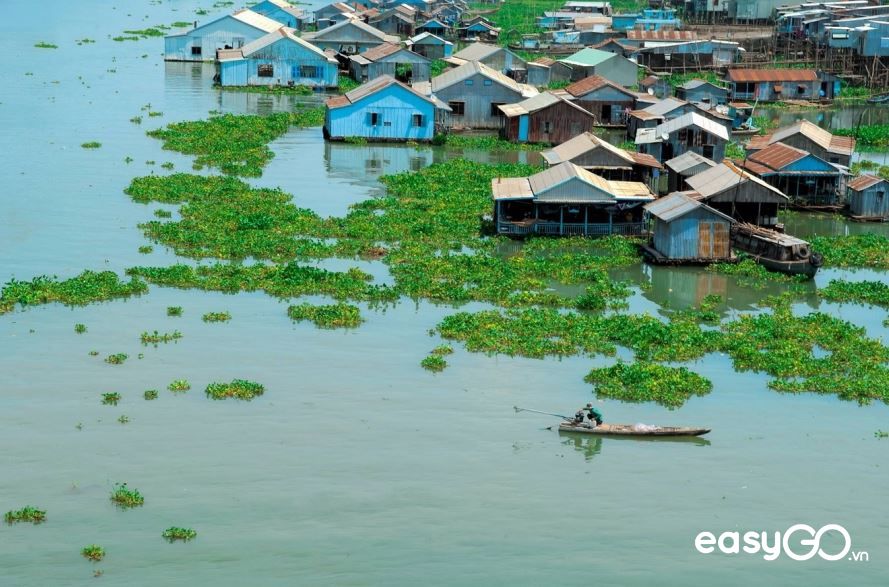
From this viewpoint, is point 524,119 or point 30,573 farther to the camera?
point 524,119

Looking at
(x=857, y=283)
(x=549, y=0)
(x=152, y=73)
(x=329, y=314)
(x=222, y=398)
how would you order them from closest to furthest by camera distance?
(x=222, y=398), (x=329, y=314), (x=857, y=283), (x=152, y=73), (x=549, y=0)

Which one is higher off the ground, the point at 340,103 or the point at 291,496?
the point at 340,103

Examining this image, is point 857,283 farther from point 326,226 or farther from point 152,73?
point 152,73

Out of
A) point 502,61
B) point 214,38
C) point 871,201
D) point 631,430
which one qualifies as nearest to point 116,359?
point 631,430

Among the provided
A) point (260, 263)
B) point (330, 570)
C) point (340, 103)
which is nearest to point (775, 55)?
point (340, 103)

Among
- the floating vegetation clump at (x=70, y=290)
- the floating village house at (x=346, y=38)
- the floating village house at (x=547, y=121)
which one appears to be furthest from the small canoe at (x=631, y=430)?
the floating village house at (x=346, y=38)

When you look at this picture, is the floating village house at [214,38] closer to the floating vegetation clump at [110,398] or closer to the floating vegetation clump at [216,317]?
the floating vegetation clump at [216,317]
